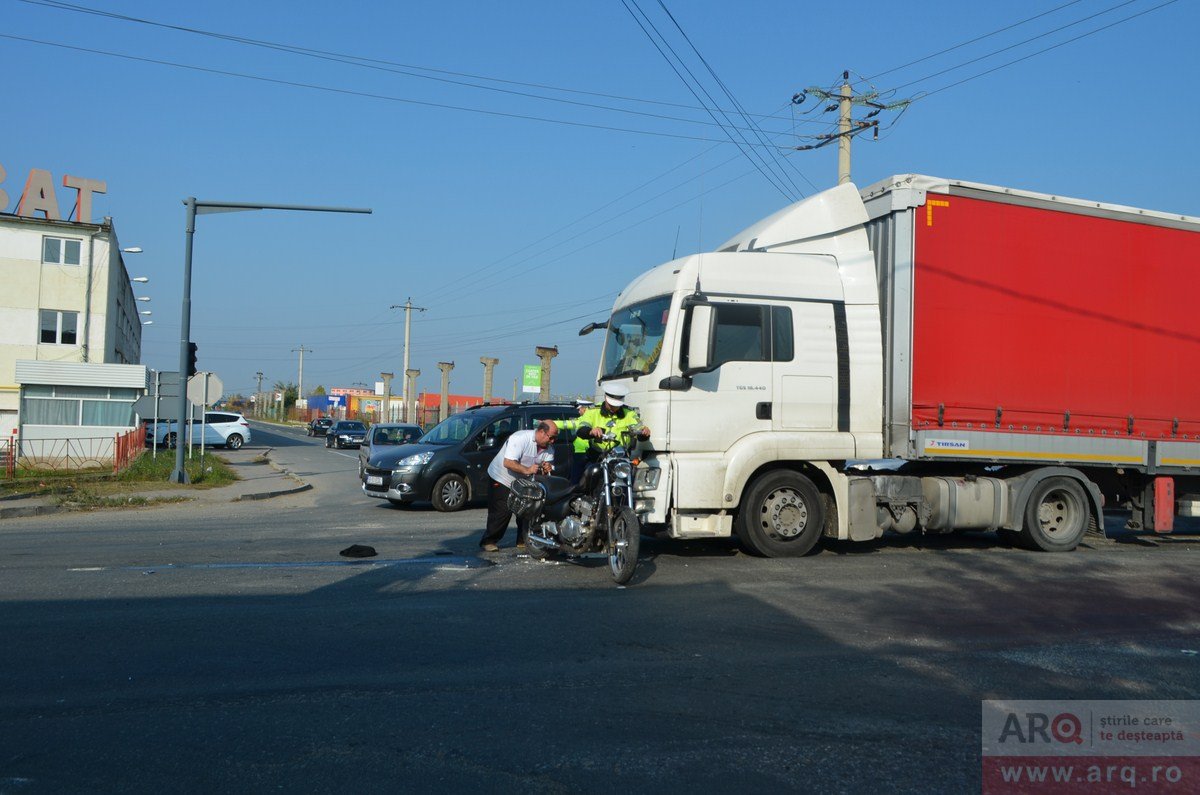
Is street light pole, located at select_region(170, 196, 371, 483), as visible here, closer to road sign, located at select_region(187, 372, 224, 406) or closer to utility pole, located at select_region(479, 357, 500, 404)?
road sign, located at select_region(187, 372, 224, 406)

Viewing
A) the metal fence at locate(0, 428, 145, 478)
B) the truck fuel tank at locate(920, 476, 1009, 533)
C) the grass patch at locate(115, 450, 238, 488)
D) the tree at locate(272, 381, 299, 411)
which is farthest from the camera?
the tree at locate(272, 381, 299, 411)

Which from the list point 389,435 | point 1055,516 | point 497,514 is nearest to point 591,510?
point 497,514

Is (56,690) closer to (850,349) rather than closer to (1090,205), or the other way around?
(850,349)

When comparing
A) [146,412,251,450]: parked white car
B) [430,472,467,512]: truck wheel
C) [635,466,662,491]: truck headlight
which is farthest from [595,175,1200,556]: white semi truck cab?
[146,412,251,450]: parked white car

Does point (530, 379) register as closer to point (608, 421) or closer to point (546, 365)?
point (546, 365)

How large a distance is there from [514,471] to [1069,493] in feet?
20.6

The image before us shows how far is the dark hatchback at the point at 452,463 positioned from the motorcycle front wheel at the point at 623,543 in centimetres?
708

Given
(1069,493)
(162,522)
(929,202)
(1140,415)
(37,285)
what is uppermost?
(37,285)

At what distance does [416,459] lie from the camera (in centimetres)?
1555

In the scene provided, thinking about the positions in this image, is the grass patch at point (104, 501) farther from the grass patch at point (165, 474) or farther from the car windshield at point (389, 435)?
the car windshield at point (389, 435)

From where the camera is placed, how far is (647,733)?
4.53 meters

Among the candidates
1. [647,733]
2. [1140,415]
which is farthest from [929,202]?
[647,733]

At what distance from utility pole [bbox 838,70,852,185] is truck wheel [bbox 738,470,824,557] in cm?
1439

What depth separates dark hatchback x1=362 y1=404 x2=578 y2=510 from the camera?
15.4m
